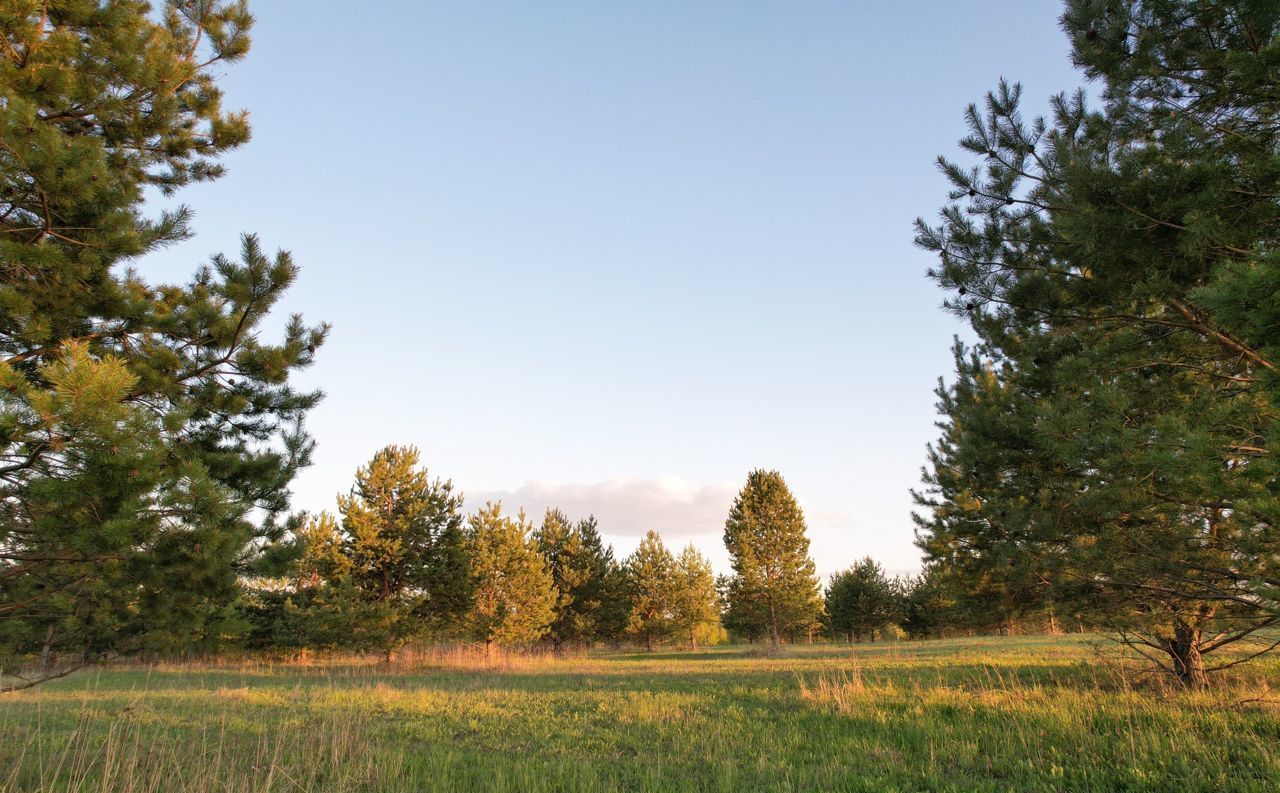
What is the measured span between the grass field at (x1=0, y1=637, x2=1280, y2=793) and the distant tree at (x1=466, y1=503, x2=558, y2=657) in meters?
17.6

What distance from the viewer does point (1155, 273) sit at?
4715mm

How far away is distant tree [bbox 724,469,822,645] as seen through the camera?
113 feet

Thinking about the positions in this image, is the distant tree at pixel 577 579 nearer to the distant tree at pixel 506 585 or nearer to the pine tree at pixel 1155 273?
the distant tree at pixel 506 585

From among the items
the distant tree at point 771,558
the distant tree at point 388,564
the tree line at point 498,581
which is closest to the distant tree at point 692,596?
the tree line at point 498,581

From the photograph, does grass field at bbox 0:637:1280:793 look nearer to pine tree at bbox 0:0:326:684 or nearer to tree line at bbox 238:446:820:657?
pine tree at bbox 0:0:326:684

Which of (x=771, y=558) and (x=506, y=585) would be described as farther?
(x=771, y=558)

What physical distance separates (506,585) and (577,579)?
9.67m

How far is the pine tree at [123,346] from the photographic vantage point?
11.1 ft

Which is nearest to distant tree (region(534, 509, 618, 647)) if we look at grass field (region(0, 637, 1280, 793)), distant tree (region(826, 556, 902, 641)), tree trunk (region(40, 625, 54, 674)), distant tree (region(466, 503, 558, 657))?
distant tree (region(466, 503, 558, 657))

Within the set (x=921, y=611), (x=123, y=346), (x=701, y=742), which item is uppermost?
(x=123, y=346)

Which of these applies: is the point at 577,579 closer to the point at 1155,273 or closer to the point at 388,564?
the point at 388,564

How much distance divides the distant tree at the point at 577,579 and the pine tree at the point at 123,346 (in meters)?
35.2

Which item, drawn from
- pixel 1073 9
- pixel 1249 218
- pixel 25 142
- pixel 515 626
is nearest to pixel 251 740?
pixel 25 142

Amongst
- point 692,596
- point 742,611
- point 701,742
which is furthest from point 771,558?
point 701,742
